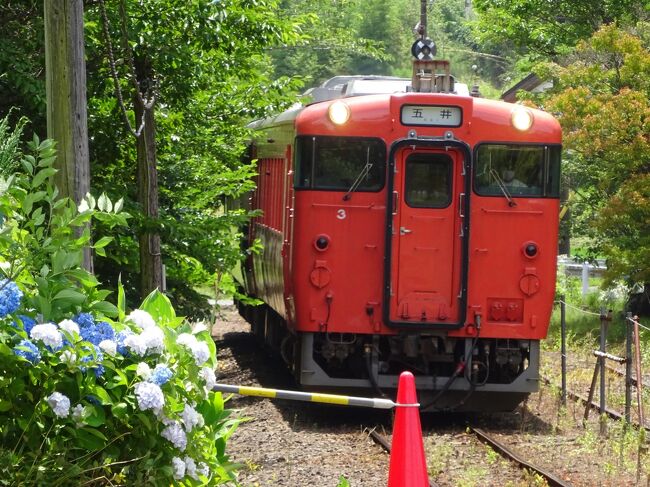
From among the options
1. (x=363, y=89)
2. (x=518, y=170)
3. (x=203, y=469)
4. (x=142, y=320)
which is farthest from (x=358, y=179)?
(x=142, y=320)

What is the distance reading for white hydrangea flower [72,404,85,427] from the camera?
4359mm

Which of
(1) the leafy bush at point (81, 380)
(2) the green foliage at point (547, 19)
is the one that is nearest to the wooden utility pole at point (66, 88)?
(1) the leafy bush at point (81, 380)

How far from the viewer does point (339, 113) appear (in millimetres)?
11141

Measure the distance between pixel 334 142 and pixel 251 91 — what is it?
316 cm

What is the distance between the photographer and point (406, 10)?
97500 millimetres

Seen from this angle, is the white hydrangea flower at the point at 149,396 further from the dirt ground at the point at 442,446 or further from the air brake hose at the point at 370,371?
the air brake hose at the point at 370,371

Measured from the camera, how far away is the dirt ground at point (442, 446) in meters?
8.88

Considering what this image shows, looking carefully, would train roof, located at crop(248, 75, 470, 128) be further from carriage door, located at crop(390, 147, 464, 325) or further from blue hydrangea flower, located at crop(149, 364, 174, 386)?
blue hydrangea flower, located at crop(149, 364, 174, 386)

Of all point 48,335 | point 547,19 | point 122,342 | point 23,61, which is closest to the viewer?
Answer: point 48,335

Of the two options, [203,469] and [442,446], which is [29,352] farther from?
[442,446]

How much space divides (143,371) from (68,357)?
28 cm

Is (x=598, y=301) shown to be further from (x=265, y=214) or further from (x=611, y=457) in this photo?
(x=611, y=457)

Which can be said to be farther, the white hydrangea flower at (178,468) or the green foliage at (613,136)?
the green foliage at (613,136)

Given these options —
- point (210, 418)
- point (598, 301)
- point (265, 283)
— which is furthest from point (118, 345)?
point (598, 301)
